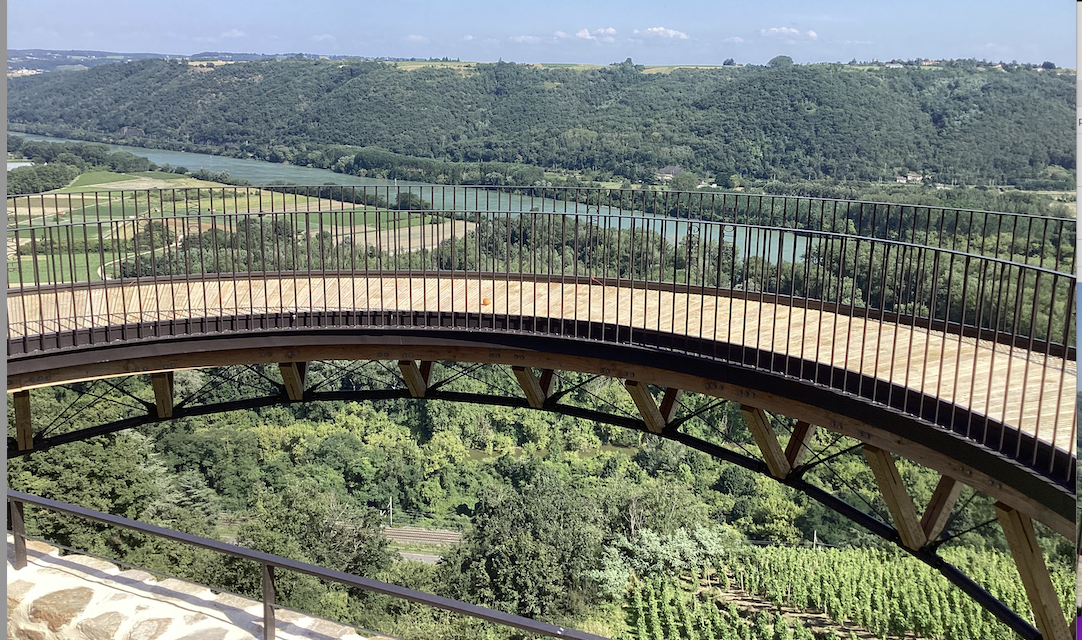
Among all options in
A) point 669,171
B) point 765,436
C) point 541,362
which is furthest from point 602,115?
point 765,436

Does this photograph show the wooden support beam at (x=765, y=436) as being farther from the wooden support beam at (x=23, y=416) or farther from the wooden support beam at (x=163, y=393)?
the wooden support beam at (x=23, y=416)

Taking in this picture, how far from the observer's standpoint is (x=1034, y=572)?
15.8ft

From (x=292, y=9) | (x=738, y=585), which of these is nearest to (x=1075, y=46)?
(x=738, y=585)

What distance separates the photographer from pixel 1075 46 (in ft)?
12.6

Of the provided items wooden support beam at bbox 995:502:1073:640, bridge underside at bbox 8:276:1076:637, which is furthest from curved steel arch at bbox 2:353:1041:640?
wooden support beam at bbox 995:502:1073:640


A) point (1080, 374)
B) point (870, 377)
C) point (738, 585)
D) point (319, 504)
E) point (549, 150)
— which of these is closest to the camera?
point (1080, 374)

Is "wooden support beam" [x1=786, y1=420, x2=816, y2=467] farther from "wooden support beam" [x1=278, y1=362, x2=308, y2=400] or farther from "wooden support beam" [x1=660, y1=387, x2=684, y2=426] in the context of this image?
"wooden support beam" [x1=278, y1=362, x2=308, y2=400]

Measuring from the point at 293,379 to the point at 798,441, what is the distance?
430cm

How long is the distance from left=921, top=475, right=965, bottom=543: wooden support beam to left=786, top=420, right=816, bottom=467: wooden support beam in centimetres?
104

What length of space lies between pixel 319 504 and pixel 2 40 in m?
27.8

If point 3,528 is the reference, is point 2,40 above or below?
above

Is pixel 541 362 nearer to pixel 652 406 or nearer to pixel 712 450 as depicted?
pixel 652 406

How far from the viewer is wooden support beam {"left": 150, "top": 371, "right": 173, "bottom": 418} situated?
26.2ft

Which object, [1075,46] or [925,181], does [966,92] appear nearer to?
[925,181]
